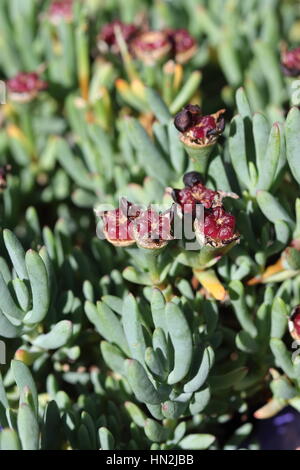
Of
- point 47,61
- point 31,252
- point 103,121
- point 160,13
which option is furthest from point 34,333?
point 160,13

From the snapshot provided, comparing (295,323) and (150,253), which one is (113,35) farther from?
(295,323)

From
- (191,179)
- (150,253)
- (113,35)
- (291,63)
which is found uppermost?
(113,35)

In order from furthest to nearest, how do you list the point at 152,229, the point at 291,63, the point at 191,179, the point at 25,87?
the point at 25,87 → the point at 291,63 → the point at 191,179 → the point at 152,229

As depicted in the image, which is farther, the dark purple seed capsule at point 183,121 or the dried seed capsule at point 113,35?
the dried seed capsule at point 113,35

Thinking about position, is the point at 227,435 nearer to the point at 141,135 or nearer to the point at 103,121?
the point at 141,135

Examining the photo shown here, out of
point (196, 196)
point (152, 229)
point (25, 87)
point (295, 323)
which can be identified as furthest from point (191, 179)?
point (25, 87)

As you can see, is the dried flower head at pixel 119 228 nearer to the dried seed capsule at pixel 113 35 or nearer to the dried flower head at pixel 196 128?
the dried flower head at pixel 196 128

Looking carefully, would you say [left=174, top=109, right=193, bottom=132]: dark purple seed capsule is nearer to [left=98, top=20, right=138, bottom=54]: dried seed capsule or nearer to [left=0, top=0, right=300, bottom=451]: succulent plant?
[left=0, top=0, right=300, bottom=451]: succulent plant

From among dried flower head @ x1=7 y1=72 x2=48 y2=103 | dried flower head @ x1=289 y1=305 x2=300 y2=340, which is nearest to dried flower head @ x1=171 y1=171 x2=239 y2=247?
dried flower head @ x1=289 y1=305 x2=300 y2=340

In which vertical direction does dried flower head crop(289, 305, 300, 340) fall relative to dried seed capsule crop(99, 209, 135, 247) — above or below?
below

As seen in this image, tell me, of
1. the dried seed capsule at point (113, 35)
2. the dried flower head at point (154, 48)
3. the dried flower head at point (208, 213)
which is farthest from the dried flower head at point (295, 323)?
the dried seed capsule at point (113, 35)

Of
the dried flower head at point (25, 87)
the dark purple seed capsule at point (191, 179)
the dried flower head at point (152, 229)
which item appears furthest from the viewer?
the dried flower head at point (25, 87)
